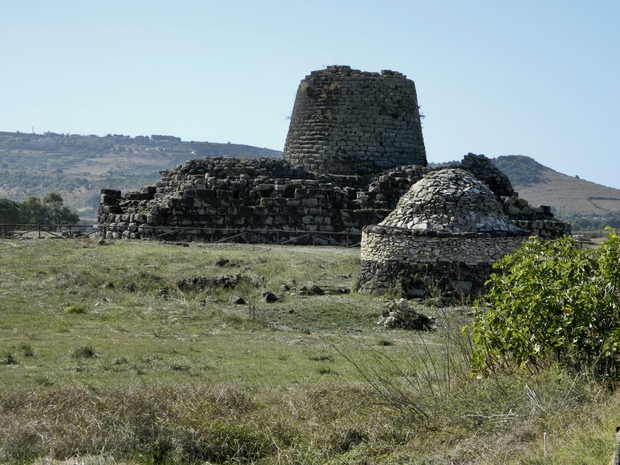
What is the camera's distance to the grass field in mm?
7773

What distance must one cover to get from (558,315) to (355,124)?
75.5 feet

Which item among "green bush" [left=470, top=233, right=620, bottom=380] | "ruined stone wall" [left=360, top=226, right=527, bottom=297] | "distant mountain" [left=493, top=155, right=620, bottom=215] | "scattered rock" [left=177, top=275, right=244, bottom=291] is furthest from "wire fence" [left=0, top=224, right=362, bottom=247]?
"distant mountain" [left=493, top=155, right=620, bottom=215]

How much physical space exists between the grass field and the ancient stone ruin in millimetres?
2275

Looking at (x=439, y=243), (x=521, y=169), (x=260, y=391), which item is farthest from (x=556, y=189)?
(x=260, y=391)

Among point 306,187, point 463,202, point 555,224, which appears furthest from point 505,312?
point 306,187

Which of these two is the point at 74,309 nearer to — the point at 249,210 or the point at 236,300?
the point at 236,300

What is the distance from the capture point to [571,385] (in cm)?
814

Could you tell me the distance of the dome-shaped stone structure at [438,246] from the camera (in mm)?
17078

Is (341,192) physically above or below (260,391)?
above

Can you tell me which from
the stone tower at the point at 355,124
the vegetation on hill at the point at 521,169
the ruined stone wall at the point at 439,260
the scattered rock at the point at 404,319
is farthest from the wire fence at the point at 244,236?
the vegetation on hill at the point at 521,169

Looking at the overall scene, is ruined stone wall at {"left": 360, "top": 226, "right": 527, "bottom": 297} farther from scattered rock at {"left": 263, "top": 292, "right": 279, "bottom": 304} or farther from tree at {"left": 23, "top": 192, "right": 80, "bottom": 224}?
tree at {"left": 23, "top": 192, "right": 80, "bottom": 224}

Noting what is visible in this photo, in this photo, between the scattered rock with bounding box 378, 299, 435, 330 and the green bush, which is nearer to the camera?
the green bush

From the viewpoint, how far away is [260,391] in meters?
9.89

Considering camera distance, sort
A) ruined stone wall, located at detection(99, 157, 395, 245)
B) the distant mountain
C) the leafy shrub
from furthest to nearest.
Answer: the distant mountain < ruined stone wall, located at detection(99, 157, 395, 245) < the leafy shrub
